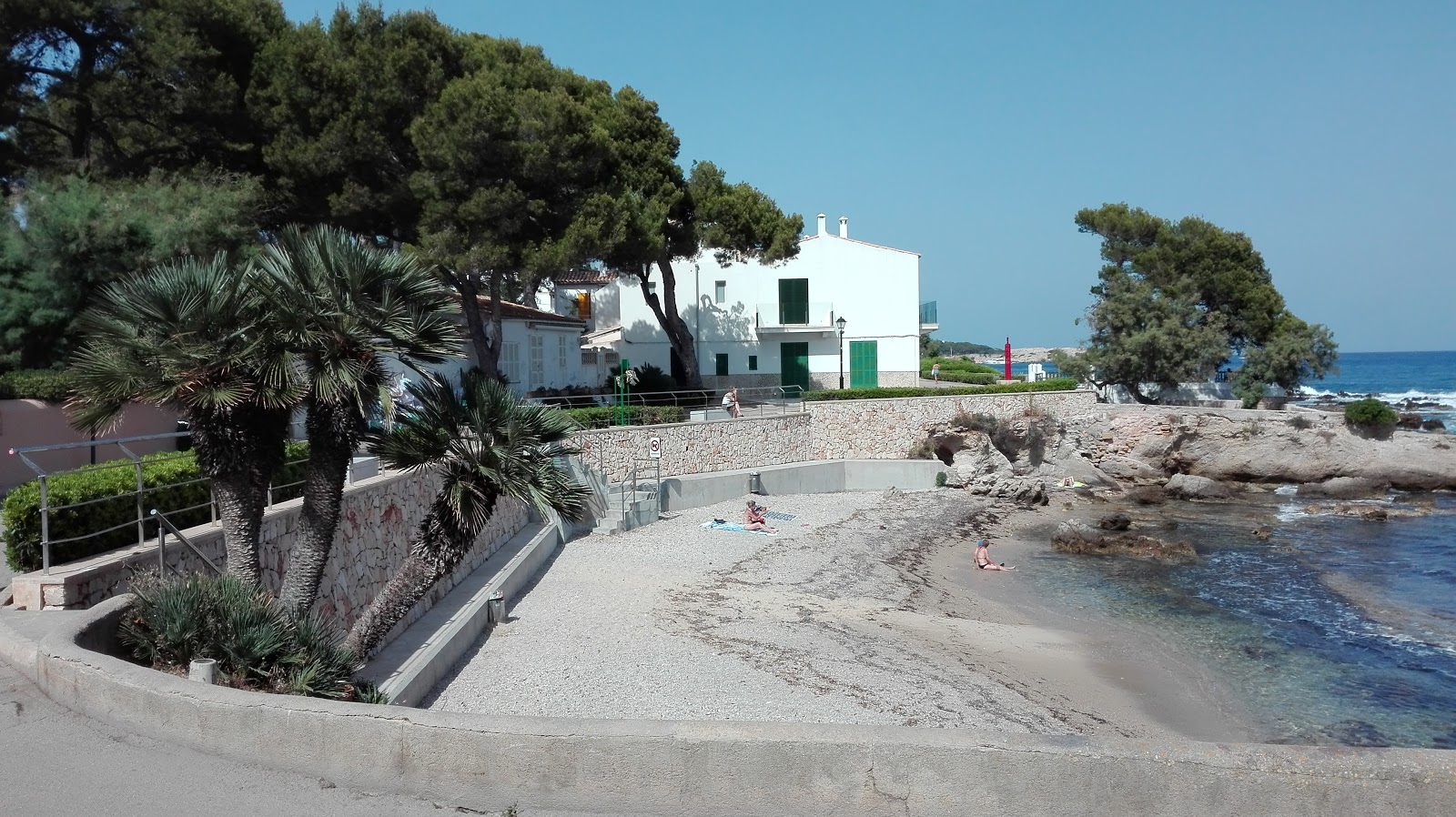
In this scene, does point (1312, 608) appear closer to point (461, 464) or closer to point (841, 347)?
point (461, 464)

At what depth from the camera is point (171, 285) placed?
8266 millimetres

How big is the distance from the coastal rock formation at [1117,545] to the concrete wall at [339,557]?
14933 millimetres

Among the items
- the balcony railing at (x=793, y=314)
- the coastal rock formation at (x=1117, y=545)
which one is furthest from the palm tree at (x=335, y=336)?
the balcony railing at (x=793, y=314)

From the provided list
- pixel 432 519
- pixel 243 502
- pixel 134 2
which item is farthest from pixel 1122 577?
pixel 134 2

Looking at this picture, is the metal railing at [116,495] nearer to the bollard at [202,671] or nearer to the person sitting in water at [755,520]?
the bollard at [202,671]

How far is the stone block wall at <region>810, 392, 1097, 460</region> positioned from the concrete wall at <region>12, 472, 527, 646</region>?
18.7 meters

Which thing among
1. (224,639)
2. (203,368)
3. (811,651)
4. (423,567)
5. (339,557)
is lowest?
(811,651)

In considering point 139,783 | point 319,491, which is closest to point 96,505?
point 319,491

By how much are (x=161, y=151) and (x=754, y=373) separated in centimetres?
2361

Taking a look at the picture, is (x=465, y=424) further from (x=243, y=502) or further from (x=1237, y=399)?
(x=1237, y=399)

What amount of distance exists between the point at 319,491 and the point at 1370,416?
39.5 meters

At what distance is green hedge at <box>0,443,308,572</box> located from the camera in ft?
26.2

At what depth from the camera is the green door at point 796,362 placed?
135 feet

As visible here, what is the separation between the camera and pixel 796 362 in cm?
4128
